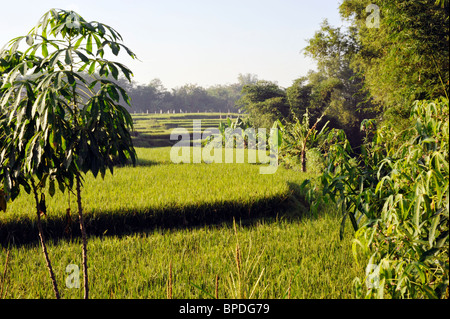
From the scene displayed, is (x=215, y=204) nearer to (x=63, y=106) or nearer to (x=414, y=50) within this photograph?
(x=63, y=106)

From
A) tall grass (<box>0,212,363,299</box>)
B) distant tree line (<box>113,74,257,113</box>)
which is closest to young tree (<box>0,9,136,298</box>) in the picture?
tall grass (<box>0,212,363,299</box>)

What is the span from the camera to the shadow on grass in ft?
14.3

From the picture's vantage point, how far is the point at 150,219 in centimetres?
484

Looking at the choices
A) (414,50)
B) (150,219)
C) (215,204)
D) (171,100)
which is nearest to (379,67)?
(414,50)

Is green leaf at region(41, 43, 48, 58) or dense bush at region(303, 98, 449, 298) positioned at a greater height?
green leaf at region(41, 43, 48, 58)

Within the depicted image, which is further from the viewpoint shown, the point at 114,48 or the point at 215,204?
the point at 215,204

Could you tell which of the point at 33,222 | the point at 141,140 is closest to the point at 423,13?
the point at 33,222

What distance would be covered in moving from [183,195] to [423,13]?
7730 millimetres

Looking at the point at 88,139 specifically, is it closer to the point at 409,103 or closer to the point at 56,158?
the point at 56,158

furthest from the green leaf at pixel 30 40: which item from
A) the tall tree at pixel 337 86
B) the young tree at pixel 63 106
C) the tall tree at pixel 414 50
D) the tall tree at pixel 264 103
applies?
the tall tree at pixel 264 103

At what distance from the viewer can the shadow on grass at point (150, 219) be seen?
4.35m

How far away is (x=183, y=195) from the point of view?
5328 mm

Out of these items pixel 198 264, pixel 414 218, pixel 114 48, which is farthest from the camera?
pixel 198 264

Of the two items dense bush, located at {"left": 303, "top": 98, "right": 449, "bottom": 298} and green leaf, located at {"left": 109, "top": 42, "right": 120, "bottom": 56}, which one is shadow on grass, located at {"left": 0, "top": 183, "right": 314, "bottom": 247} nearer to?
dense bush, located at {"left": 303, "top": 98, "right": 449, "bottom": 298}
